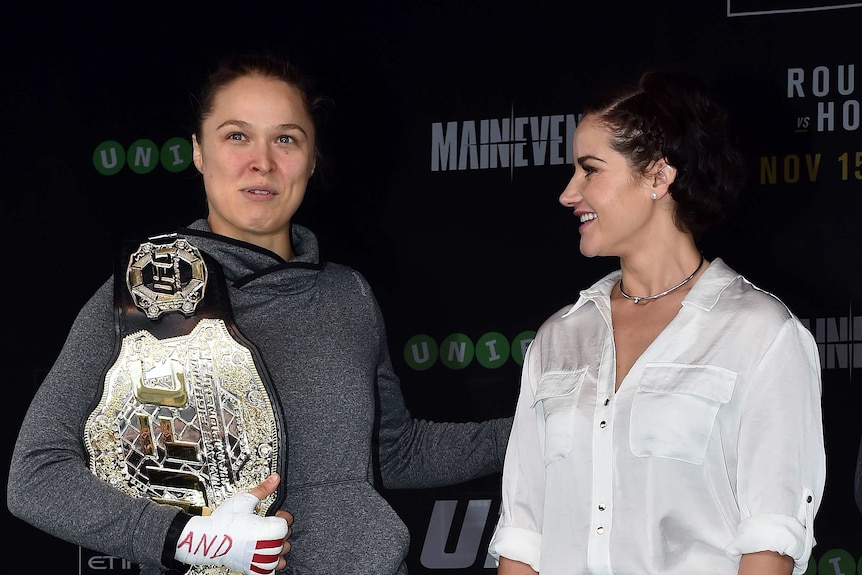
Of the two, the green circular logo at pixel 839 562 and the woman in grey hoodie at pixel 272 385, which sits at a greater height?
the woman in grey hoodie at pixel 272 385

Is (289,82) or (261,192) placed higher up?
(289,82)

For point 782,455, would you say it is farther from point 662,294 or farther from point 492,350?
point 492,350

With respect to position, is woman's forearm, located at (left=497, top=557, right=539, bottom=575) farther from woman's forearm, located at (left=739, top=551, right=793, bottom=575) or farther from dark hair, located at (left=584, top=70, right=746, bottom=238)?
dark hair, located at (left=584, top=70, right=746, bottom=238)

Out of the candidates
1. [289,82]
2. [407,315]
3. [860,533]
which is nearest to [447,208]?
[407,315]

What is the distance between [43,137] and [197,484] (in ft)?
6.01

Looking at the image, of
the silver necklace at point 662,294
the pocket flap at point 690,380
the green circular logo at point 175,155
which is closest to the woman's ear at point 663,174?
the silver necklace at point 662,294

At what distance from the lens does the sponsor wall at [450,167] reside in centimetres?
288

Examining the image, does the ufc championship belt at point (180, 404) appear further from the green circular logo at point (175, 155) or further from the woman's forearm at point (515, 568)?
the green circular logo at point (175, 155)

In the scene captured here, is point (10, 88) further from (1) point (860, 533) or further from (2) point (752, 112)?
(1) point (860, 533)

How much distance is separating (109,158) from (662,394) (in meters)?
2.05

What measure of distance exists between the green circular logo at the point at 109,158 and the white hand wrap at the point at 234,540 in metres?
1.76

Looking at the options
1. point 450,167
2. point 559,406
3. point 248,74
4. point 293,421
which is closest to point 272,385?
point 293,421

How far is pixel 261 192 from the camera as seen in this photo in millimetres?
2088

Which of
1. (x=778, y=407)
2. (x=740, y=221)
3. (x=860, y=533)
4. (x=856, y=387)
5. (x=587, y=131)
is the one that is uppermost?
(x=587, y=131)
